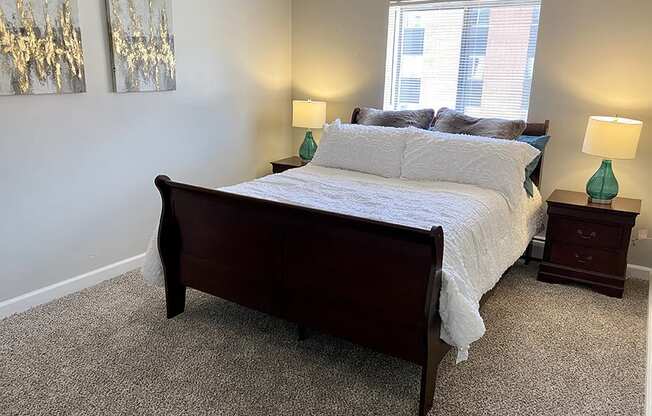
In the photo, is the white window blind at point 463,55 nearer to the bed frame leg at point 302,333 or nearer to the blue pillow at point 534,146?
the blue pillow at point 534,146

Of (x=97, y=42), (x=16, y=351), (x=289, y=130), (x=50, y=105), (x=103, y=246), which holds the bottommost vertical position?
(x=16, y=351)

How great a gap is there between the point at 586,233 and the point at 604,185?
33cm

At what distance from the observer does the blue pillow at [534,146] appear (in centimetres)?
329

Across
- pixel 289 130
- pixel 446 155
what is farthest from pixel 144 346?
pixel 289 130

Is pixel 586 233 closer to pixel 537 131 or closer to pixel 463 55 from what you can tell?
pixel 537 131

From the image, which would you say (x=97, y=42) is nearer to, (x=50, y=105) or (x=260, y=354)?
(x=50, y=105)

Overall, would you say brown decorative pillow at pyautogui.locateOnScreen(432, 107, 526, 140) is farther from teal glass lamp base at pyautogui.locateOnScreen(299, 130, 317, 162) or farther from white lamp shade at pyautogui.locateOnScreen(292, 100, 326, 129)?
teal glass lamp base at pyautogui.locateOnScreen(299, 130, 317, 162)

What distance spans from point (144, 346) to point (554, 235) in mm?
2637

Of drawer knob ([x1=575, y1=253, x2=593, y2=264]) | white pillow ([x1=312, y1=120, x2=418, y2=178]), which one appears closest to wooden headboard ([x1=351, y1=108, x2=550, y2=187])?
drawer knob ([x1=575, y1=253, x2=593, y2=264])

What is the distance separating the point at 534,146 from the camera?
3361 millimetres

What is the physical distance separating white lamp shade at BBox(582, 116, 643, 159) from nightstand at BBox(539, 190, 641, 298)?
0.35 meters

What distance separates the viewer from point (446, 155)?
3225 mm

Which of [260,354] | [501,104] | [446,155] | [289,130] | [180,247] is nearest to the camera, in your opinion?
[260,354]

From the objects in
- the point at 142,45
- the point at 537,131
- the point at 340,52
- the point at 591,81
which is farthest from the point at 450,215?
the point at 340,52
